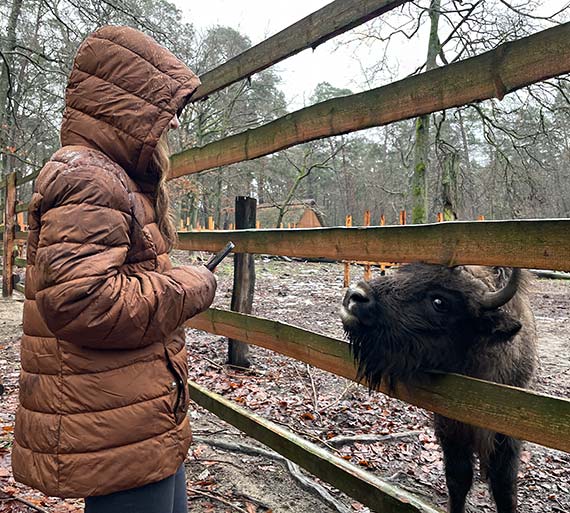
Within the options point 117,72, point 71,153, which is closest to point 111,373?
point 71,153

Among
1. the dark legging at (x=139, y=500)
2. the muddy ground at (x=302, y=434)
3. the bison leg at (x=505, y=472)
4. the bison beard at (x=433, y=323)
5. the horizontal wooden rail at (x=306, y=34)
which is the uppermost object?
the horizontal wooden rail at (x=306, y=34)

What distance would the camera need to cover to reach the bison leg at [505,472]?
2697 millimetres

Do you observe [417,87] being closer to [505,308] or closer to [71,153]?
[505,308]

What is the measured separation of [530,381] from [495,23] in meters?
10.7

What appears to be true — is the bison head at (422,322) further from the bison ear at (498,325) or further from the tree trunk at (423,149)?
the tree trunk at (423,149)

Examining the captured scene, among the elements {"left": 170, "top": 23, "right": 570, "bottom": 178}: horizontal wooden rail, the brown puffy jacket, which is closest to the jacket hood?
the brown puffy jacket

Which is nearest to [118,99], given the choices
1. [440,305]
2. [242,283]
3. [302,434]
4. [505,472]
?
[440,305]

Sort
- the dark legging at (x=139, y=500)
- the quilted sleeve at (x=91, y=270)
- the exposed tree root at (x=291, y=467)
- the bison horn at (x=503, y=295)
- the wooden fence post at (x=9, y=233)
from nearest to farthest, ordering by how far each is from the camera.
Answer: the quilted sleeve at (x=91, y=270)
the dark legging at (x=139, y=500)
the bison horn at (x=503, y=295)
the exposed tree root at (x=291, y=467)
the wooden fence post at (x=9, y=233)

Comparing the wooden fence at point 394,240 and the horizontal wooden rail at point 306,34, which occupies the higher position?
the horizontal wooden rail at point 306,34

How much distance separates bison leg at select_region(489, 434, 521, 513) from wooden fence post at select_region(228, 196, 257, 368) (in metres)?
3.17

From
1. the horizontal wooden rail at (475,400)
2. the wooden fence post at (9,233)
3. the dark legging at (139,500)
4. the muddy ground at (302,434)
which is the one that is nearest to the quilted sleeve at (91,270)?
the dark legging at (139,500)

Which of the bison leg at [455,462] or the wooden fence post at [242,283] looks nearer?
the bison leg at [455,462]

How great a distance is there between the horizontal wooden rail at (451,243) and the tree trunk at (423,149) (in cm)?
967

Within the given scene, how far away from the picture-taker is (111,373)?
1528 millimetres
